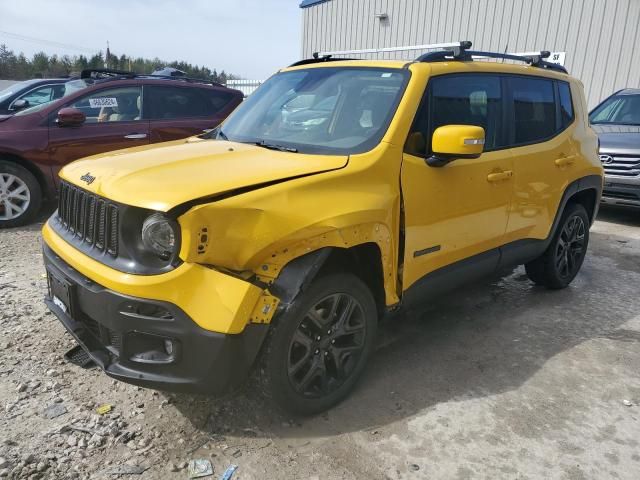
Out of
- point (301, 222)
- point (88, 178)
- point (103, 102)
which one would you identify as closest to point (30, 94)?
point (103, 102)

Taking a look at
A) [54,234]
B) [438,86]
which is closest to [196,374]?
[54,234]

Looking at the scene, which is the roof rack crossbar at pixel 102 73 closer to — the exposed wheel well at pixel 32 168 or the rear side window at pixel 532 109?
the exposed wheel well at pixel 32 168

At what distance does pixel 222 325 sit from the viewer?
7.28 ft

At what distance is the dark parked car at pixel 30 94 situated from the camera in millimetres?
6832

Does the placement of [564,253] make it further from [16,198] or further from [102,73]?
[102,73]

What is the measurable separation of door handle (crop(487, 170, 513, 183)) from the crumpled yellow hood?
4.01ft

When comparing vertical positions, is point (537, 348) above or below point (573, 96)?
below

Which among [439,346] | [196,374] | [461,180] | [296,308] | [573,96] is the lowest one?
[439,346]

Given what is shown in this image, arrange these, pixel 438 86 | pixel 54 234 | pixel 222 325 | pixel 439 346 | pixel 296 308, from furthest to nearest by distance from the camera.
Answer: pixel 439 346
pixel 438 86
pixel 54 234
pixel 296 308
pixel 222 325

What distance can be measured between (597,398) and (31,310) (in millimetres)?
3841

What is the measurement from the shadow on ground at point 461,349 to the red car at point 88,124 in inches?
167

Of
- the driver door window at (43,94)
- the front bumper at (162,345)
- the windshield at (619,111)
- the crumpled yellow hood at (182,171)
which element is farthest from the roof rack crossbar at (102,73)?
the windshield at (619,111)

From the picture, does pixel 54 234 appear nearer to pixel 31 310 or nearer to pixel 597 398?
pixel 31 310

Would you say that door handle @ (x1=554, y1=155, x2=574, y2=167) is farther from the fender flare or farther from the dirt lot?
the fender flare
